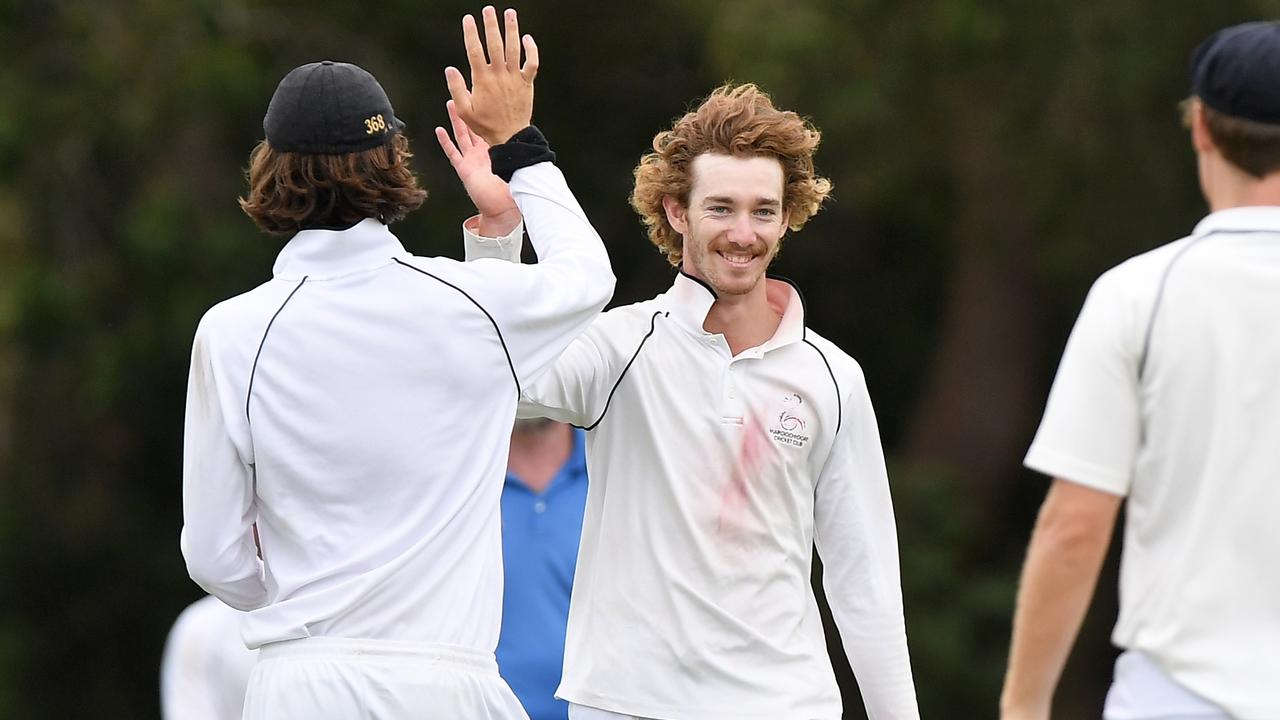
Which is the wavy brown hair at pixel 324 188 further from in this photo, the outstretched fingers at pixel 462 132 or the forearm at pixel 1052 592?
the forearm at pixel 1052 592

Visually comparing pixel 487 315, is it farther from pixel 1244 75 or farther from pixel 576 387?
pixel 1244 75

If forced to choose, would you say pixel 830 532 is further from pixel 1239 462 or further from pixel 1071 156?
pixel 1071 156

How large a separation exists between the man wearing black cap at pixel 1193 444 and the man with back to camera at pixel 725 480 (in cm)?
109

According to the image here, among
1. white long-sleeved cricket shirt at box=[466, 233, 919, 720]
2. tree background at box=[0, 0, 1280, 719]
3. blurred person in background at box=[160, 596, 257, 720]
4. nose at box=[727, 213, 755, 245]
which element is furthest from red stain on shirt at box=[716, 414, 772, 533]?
tree background at box=[0, 0, 1280, 719]

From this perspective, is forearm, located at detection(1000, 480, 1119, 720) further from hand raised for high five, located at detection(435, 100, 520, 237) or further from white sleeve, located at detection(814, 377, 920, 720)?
hand raised for high five, located at detection(435, 100, 520, 237)

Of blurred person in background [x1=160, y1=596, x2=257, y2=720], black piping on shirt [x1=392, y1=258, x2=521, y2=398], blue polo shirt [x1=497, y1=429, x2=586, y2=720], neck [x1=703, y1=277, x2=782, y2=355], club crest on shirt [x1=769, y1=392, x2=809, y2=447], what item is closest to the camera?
black piping on shirt [x1=392, y1=258, x2=521, y2=398]

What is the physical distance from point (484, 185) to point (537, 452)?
1.57 metres

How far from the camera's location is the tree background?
42.9ft

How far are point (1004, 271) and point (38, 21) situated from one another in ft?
22.6

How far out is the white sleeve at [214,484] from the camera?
4.06 metres

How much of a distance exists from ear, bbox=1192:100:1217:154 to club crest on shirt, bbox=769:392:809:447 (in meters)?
1.33

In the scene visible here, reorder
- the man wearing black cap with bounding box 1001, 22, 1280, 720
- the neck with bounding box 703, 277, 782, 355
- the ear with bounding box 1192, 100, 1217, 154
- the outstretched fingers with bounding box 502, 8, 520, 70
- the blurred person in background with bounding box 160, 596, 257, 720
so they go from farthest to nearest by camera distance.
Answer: the blurred person in background with bounding box 160, 596, 257, 720 < the neck with bounding box 703, 277, 782, 355 < the outstretched fingers with bounding box 502, 8, 520, 70 < the ear with bounding box 1192, 100, 1217, 154 < the man wearing black cap with bounding box 1001, 22, 1280, 720

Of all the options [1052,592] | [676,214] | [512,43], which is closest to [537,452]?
[676,214]

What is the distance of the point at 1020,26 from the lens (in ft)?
42.5
